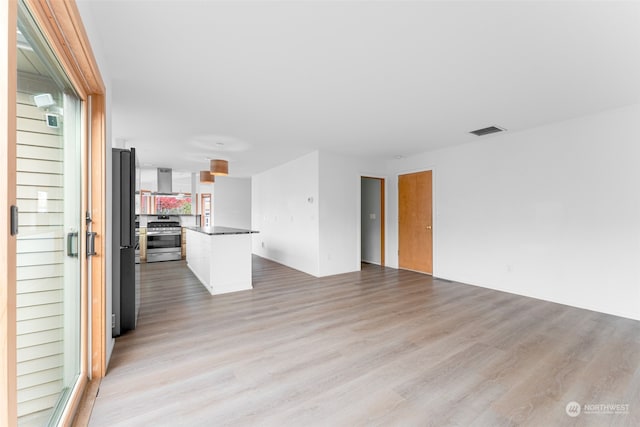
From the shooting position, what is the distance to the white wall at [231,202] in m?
8.82

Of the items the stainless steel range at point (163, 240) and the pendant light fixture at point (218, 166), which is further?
the stainless steel range at point (163, 240)

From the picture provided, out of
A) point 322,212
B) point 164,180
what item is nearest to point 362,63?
point 322,212

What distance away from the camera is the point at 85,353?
1820 millimetres

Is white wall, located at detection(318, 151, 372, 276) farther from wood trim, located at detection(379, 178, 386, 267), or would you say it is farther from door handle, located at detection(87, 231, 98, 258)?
door handle, located at detection(87, 231, 98, 258)

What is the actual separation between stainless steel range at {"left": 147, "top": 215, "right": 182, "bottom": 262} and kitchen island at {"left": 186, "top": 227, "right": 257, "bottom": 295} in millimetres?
2806

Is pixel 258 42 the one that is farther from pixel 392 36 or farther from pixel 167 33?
A: pixel 392 36

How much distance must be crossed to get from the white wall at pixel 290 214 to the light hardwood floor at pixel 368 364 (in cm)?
191

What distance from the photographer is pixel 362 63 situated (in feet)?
7.30

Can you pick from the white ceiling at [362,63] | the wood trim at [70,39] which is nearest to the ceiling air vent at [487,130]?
the white ceiling at [362,63]

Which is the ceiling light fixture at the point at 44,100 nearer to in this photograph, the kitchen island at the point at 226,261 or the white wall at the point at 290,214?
the kitchen island at the point at 226,261

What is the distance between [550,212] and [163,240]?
25.0 feet

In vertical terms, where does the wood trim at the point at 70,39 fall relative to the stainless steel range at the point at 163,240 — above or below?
above

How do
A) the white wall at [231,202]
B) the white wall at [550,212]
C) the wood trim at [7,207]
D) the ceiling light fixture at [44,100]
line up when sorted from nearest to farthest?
1. the wood trim at [7,207]
2. the ceiling light fixture at [44,100]
3. the white wall at [550,212]
4. the white wall at [231,202]

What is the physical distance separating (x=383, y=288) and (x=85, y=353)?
3576mm
